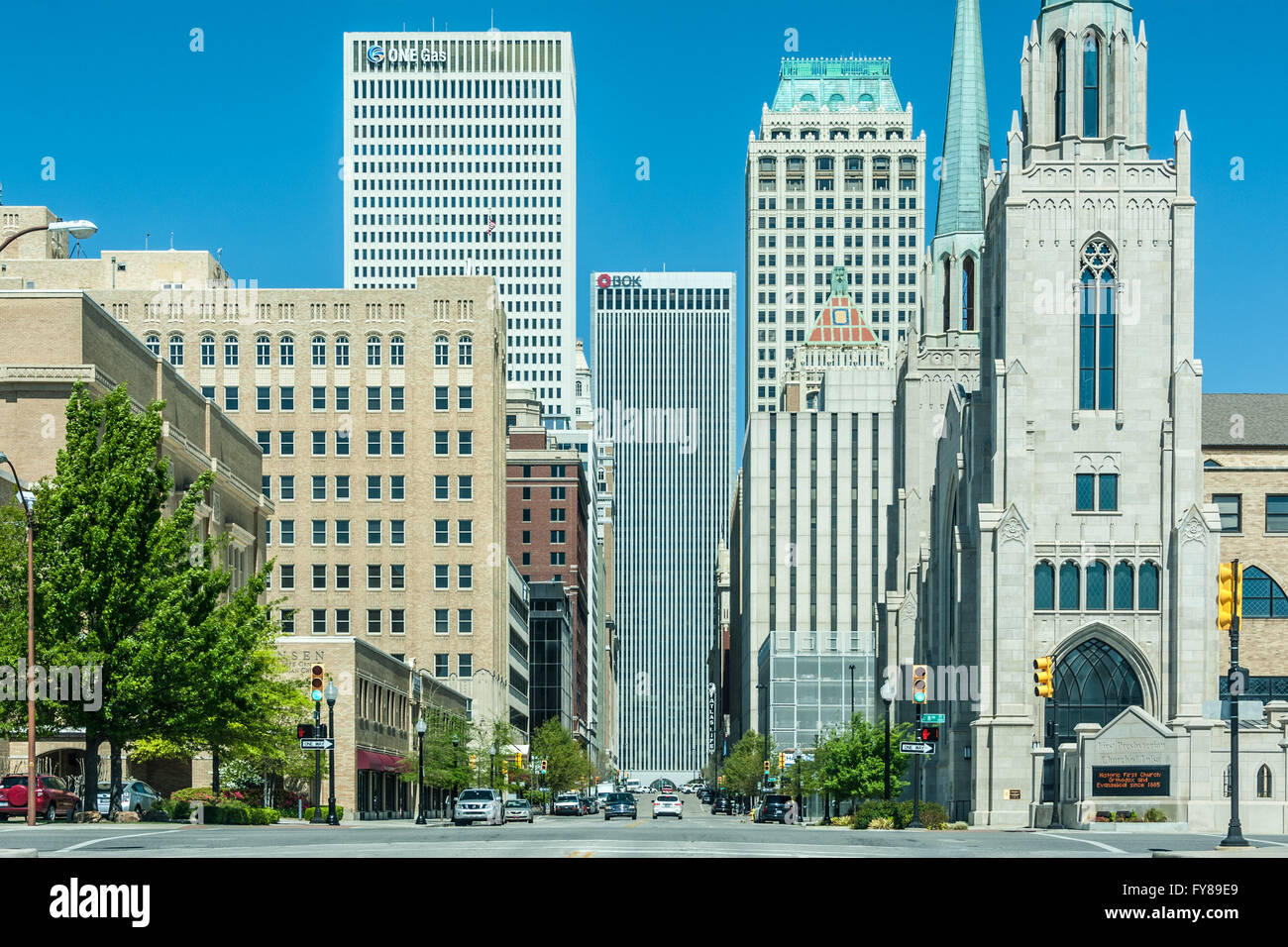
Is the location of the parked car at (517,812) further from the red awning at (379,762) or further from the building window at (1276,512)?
the building window at (1276,512)

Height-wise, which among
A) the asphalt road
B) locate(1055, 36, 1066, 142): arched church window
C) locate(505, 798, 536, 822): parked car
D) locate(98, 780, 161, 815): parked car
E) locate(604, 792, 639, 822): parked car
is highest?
locate(1055, 36, 1066, 142): arched church window

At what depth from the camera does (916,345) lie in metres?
108

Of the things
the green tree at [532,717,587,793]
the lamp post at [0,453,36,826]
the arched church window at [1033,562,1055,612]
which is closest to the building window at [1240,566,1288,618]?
the arched church window at [1033,562,1055,612]

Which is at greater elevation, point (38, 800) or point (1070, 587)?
point (1070, 587)

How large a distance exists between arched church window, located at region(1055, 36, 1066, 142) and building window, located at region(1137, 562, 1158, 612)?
65.1ft

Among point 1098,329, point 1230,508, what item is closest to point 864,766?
point 1230,508

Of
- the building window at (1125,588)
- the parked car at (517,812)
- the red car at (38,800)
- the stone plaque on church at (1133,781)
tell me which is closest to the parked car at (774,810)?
the parked car at (517,812)

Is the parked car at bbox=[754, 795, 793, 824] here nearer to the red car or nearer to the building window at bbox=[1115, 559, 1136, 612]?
the building window at bbox=[1115, 559, 1136, 612]

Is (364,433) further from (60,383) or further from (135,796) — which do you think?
(135,796)

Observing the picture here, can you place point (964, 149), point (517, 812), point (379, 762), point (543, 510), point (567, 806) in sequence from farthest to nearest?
point (543, 510)
point (964, 149)
point (567, 806)
point (379, 762)
point (517, 812)

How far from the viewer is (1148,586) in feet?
228

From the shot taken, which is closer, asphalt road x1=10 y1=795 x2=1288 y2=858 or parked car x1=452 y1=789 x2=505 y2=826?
asphalt road x1=10 y1=795 x2=1288 y2=858

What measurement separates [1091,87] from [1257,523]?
2296 centimetres

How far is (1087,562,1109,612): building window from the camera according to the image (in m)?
69.6
